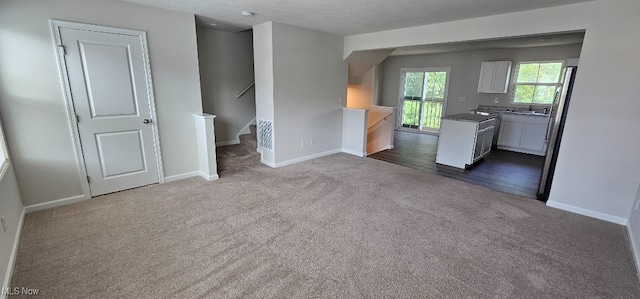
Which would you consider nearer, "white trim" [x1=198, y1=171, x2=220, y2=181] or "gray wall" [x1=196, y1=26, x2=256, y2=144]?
"white trim" [x1=198, y1=171, x2=220, y2=181]

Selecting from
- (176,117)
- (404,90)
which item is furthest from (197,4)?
(404,90)

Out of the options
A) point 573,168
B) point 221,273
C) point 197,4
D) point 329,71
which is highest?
point 197,4

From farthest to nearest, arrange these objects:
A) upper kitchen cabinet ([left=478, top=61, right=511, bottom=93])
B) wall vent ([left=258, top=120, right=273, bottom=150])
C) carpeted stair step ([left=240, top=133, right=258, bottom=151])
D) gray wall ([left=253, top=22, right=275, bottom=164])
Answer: upper kitchen cabinet ([left=478, top=61, right=511, bottom=93]) < carpeted stair step ([left=240, top=133, right=258, bottom=151]) < wall vent ([left=258, top=120, right=273, bottom=150]) < gray wall ([left=253, top=22, right=275, bottom=164])

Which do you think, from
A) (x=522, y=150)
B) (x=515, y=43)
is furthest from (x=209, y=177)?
(x=515, y=43)

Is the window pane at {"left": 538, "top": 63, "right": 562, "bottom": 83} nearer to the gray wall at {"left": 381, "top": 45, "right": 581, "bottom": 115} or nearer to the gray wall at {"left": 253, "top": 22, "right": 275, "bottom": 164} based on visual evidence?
the gray wall at {"left": 381, "top": 45, "right": 581, "bottom": 115}

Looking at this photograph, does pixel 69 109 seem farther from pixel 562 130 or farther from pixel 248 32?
pixel 562 130

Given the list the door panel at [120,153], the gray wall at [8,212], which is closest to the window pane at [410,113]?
the door panel at [120,153]

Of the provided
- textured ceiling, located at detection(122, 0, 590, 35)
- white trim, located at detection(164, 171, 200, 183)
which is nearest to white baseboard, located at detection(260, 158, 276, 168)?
white trim, located at detection(164, 171, 200, 183)

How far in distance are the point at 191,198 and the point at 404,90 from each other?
7286 millimetres

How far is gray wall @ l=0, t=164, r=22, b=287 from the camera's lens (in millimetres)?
1934

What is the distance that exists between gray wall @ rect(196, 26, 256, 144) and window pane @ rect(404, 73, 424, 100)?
200 inches

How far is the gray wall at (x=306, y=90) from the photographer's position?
446 centimetres

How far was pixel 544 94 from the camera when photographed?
6305 millimetres

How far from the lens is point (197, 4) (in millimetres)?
3252
